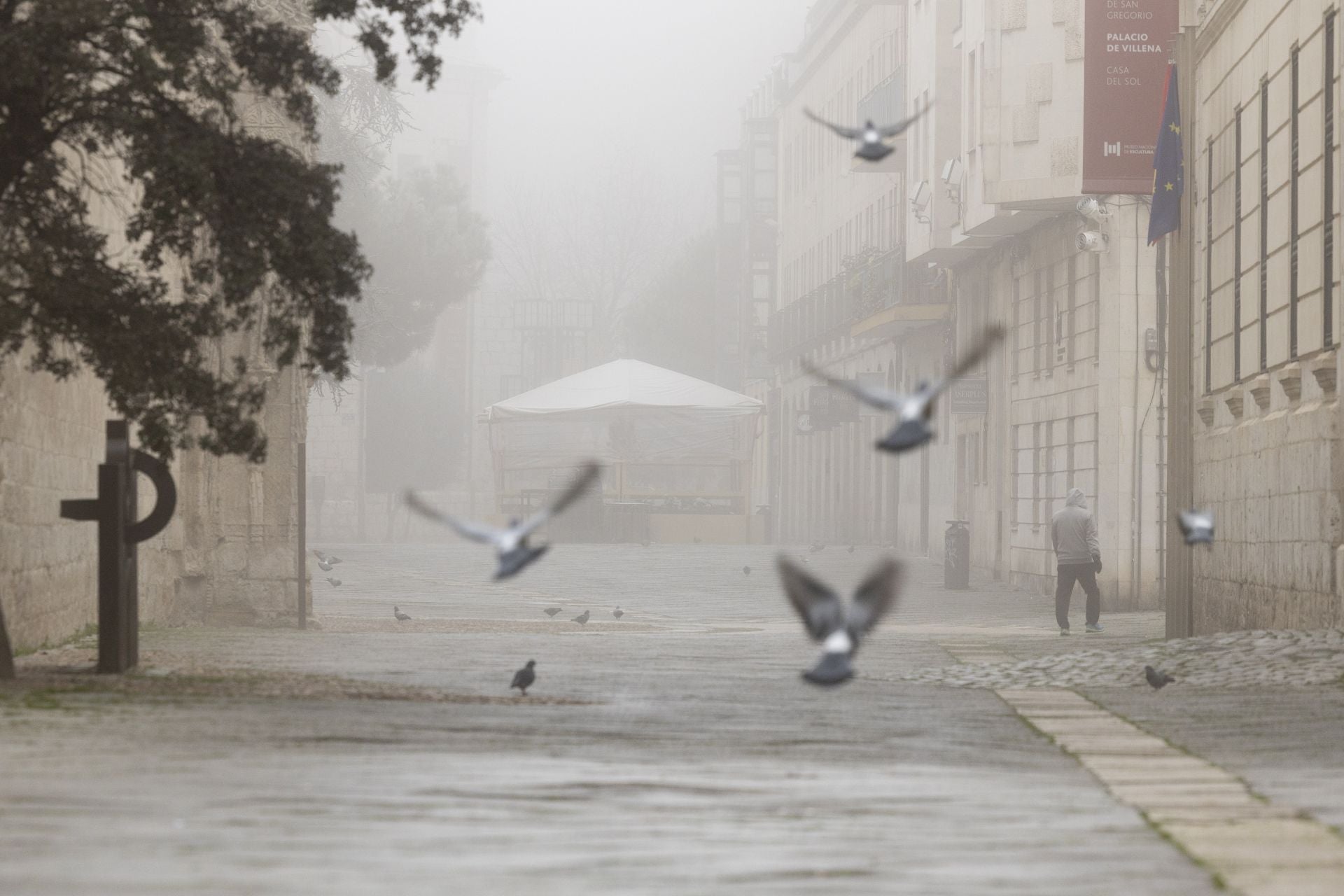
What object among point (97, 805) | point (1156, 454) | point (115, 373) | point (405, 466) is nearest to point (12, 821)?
point (97, 805)

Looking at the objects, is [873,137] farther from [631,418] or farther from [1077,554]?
[631,418]

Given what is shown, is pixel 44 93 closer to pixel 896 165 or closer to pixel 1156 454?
pixel 1156 454

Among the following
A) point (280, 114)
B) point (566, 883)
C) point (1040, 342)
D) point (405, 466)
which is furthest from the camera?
point (405, 466)

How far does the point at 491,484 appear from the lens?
260 feet

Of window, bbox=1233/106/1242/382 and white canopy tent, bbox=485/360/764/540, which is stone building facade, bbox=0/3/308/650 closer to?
window, bbox=1233/106/1242/382

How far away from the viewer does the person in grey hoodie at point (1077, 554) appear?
25547 mm

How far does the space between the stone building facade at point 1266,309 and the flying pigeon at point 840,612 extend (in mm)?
12510

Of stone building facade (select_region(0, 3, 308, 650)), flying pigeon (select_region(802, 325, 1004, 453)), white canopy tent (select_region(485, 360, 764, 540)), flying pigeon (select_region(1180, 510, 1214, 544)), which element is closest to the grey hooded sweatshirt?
stone building facade (select_region(0, 3, 308, 650))

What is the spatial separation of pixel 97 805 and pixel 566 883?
1741 mm

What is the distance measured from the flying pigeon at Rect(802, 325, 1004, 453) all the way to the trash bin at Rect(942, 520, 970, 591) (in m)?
29.9

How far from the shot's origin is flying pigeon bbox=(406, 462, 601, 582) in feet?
17.8

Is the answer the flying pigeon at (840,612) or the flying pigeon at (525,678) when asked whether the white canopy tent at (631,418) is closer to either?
the flying pigeon at (525,678)

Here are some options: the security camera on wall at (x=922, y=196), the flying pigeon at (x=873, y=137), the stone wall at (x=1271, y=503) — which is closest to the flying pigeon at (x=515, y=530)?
the flying pigeon at (x=873, y=137)

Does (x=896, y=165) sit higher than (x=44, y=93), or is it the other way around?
(x=896, y=165)
